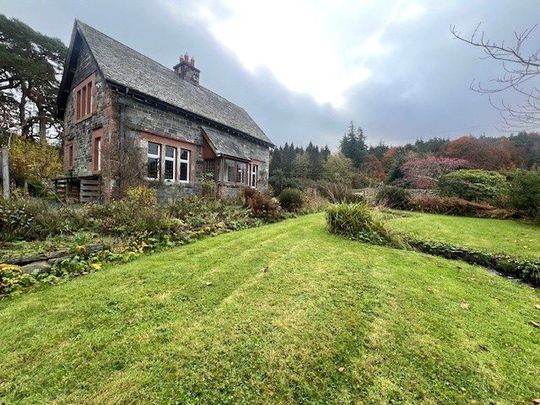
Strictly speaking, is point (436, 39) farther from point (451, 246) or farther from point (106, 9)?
point (106, 9)

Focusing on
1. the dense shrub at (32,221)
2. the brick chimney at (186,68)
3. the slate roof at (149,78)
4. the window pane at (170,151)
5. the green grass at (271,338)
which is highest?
the brick chimney at (186,68)

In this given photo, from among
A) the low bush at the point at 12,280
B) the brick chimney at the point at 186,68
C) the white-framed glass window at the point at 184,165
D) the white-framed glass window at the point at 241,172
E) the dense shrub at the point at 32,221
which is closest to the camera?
the low bush at the point at 12,280

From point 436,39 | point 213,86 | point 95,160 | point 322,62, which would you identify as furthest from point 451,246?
point 213,86

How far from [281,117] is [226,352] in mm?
35086

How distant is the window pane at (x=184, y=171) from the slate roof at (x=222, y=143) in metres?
A: 1.70

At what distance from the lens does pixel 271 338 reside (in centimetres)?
244

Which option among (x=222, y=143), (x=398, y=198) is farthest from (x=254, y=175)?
(x=398, y=198)

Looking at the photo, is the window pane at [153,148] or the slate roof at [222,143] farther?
the slate roof at [222,143]

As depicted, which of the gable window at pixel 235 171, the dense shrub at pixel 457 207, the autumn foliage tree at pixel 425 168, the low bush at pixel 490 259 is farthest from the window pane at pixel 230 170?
the autumn foliage tree at pixel 425 168

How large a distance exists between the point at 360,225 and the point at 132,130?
33.5 ft

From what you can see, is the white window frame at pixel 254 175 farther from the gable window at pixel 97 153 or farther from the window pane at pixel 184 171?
the gable window at pixel 97 153

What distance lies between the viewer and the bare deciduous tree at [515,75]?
2.60 meters

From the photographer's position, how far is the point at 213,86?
2550 cm

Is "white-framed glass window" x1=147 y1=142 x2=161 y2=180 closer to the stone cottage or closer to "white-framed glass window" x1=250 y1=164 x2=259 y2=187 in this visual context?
the stone cottage
